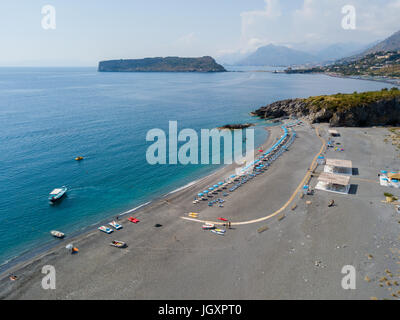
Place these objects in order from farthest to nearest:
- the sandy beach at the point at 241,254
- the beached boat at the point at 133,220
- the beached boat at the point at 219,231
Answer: the beached boat at the point at 133,220 → the beached boat at the point at 219,231 → the sandy beach at the point at 241,254

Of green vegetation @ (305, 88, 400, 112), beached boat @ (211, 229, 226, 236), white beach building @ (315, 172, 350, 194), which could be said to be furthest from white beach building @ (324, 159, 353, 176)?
green vegetation @ (305, 88, 400, 112)

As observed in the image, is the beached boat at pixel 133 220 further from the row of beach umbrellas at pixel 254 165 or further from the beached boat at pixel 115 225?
the row of beach umbrellas at pixel 254 165

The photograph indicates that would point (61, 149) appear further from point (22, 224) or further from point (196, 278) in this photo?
point (196, 278)

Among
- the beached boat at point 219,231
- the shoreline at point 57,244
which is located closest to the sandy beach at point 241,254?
the shoreline at point 57,244

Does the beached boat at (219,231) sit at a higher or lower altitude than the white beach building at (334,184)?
lower

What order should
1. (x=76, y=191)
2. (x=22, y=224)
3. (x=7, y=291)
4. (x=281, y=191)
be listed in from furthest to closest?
(x=76, y=191) < (x=281, y=191) < (x=22, y=224) < (x=7, y=291)

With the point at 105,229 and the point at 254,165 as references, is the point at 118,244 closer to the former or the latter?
the point at 105,229

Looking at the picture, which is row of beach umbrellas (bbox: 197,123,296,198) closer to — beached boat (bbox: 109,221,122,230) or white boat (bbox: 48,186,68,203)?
beached boat (bbox: 109,221,122,230)

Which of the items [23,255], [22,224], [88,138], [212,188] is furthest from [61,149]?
[212,188]

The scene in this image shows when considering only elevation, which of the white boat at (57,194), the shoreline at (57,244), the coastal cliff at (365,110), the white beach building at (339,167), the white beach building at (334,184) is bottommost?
the shoreline at (57,244)
